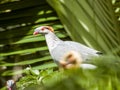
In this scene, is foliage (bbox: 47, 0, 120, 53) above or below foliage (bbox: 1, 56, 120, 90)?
below

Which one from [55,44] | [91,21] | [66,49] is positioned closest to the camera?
[66,49]

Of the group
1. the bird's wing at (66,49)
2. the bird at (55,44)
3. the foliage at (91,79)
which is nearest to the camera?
the foliage at (91,79)

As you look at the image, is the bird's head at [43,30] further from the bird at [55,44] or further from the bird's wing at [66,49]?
the bird's wing at [66,49]

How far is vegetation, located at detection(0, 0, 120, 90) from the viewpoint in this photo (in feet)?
8.27

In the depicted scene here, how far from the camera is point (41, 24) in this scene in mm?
3053

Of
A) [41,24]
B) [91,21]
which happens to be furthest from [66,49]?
[41,24]

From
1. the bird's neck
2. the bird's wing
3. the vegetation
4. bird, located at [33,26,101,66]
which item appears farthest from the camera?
the bird's neck

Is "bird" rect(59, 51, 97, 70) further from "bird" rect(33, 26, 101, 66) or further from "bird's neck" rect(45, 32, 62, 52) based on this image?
"bird's neck" rect(45, 32, 62, 52)

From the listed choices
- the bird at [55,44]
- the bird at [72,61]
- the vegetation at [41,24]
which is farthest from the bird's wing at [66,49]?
the bird at [72,61]

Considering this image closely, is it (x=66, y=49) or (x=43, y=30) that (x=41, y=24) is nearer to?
(x=43, y=30)

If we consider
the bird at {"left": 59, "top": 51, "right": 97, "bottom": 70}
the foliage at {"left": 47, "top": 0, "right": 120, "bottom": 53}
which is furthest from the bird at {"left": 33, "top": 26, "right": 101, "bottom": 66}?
the bird at {"left": 59, "top": 51, "right": 97, "bottom": 70}

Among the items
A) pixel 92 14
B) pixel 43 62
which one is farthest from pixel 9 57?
pixel 92 14

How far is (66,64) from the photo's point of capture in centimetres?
37

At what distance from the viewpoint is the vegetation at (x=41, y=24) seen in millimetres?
2520
